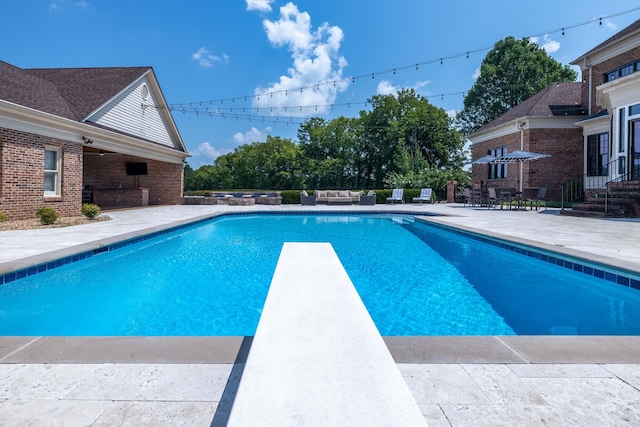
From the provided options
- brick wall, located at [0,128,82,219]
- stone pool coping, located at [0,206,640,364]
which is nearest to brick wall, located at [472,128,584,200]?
stone pool coping, located at [0,206,640,364]

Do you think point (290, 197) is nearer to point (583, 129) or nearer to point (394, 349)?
point (583, 129)

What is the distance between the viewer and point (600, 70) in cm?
1600

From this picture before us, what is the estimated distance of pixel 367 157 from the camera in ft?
102

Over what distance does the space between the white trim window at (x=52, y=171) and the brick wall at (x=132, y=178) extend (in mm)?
6877

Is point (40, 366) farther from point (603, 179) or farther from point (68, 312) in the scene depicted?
point (603, 179)

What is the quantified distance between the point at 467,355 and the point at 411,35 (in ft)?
59.8

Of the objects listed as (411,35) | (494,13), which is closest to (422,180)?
(411,35)

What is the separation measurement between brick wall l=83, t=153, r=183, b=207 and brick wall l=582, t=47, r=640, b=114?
19260mm

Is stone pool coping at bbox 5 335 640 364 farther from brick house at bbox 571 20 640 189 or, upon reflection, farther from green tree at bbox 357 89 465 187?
green tree at bbox 357 89 465 187

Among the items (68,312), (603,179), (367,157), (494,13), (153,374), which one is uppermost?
(494,13)

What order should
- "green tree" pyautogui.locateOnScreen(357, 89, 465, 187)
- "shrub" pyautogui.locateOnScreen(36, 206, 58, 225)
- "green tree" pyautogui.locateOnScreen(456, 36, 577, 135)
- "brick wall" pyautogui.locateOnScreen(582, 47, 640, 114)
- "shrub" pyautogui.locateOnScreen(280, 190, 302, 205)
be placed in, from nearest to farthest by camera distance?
1. "shrub" pyautogui.locateOnScreen(36, 206, 58, 225)
2. "brick wall" pyautogui.locateOnScreen(582, 47, 640, 114)
3. "shrub" pyautogui.locateOnScreen(280, 190, 302, 205)
4. "green tree" pyautogui.locateOnScreen(456, 36, 577, 135)
5. "green tree" pyautogui.locateOnScreen(357, 89, 465, 187)

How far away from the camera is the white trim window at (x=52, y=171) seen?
1005 centimetres

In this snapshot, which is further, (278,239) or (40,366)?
(278,239)

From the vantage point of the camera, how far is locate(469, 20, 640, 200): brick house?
12.0 metres
